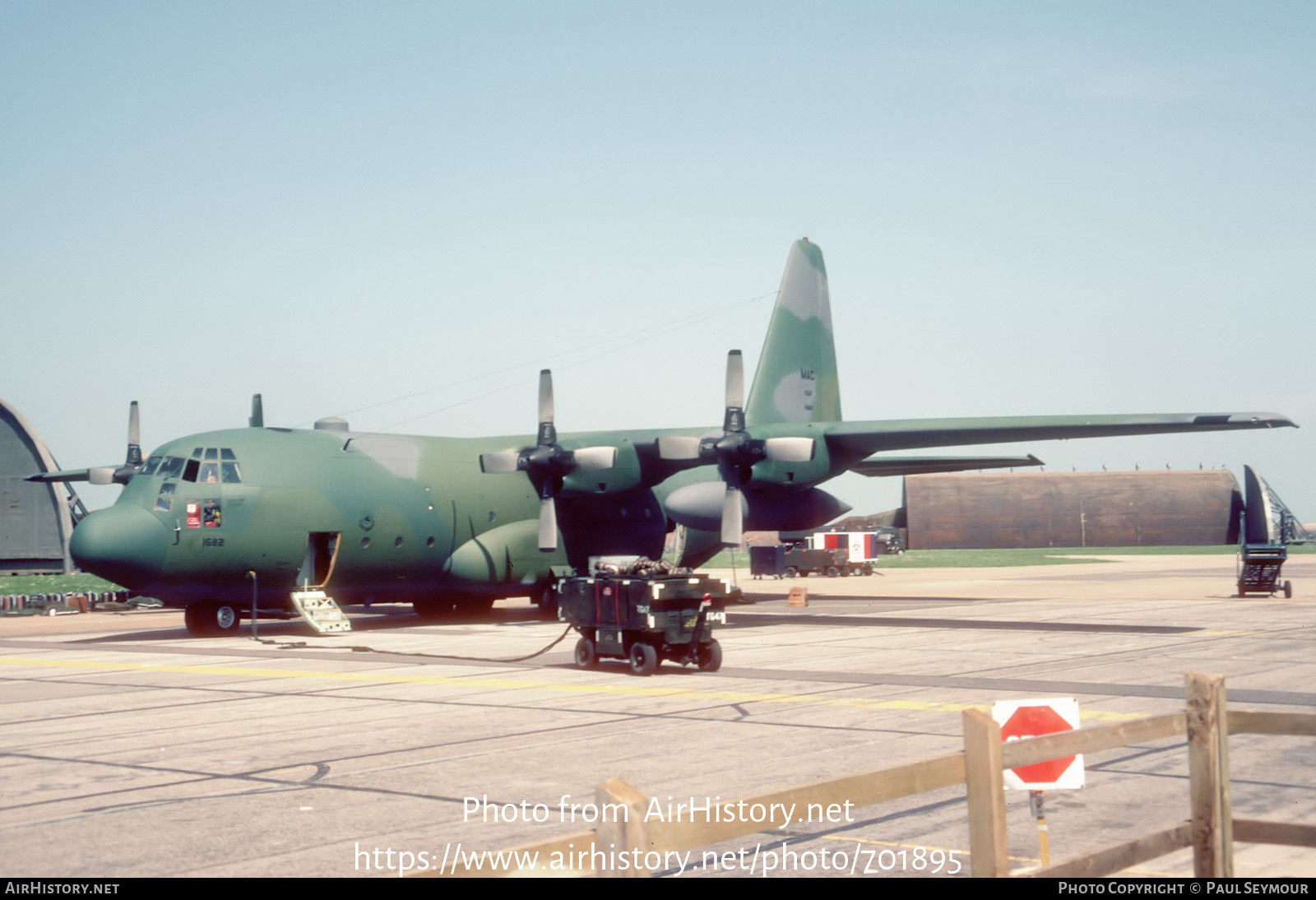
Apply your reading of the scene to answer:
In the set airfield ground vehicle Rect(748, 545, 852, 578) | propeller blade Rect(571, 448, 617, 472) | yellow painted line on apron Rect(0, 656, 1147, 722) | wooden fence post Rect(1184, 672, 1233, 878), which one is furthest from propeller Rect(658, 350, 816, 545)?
airfield ground vehicle Rect(748, 545, 852, 578)

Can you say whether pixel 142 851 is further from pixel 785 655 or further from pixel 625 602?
pixel 785 655

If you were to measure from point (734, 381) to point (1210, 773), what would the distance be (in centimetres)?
2247

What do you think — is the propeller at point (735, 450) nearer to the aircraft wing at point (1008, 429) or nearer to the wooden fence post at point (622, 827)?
the aircraft wing at point (1008, 429)

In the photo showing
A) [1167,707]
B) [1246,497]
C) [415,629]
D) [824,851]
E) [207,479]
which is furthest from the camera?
[1246,497]

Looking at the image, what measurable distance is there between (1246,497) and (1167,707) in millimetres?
32051

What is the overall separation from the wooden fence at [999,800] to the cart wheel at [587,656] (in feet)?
47.4

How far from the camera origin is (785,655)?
2181 centimetres

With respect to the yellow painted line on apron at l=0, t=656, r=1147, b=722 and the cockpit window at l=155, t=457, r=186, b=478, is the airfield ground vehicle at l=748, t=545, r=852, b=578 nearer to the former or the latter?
the cockpit window at l=155, t=457, r=186, b=478

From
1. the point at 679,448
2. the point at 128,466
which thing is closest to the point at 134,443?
the point at 128,466

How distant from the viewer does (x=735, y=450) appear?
93.7ft

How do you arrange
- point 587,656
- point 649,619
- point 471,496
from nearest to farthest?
point 649,619 < point 587,656 < point 471,496

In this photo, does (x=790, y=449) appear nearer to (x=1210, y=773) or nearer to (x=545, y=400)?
(x=545, y=400)

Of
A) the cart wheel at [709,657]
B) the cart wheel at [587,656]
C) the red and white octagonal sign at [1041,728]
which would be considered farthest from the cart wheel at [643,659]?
the red and white octagonal sign at [1041,728]

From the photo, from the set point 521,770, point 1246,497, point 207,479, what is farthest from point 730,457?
point 1246,497
